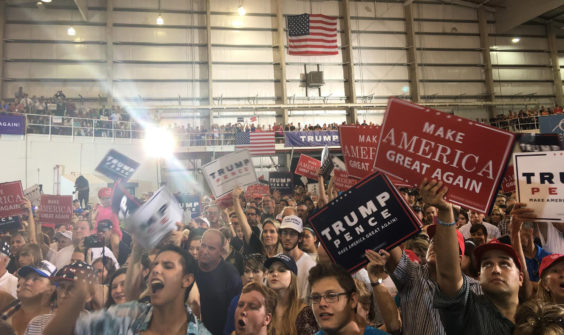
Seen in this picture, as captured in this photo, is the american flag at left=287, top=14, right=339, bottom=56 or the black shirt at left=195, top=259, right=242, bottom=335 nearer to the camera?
the black shirt at left=195, top=259, right=242, bottom=335

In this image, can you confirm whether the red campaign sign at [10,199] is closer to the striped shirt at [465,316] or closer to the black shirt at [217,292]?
the black shirt at [217,292]

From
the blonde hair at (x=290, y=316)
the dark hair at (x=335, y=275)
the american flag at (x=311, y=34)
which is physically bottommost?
the blonde hair at (x=290, y=316)

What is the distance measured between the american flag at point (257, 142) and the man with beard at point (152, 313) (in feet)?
55.2

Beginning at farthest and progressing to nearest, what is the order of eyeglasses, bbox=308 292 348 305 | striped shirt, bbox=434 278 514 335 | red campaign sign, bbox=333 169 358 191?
red campaign sign, bbox=333 169 358 191 → eyeglasses, bbox=308 292 348 305 → striped shirt, bbox=434 278 514 335

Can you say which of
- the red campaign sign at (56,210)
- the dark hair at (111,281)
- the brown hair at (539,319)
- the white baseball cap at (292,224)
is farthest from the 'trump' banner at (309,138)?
the brown hair at (539,319)

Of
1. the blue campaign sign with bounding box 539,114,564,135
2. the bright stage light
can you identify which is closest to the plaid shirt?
the blue campaign sign with bounding box 539,114,564,135

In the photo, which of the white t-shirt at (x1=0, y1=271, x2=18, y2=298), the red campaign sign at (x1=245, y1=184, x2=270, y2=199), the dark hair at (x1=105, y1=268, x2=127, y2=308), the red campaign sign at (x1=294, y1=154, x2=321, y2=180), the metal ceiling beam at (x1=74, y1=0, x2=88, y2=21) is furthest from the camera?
the metal ceiling beam at (x1=74, y1=0, x2=88, y2=21)

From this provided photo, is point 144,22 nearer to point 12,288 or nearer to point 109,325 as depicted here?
point 12,288

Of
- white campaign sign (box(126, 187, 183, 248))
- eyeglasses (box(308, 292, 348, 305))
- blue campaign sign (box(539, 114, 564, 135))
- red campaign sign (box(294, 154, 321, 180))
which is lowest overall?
eyeglasses (box(308, 292, 348, 305))

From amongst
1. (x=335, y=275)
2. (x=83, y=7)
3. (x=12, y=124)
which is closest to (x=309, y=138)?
(x=12, y=124)

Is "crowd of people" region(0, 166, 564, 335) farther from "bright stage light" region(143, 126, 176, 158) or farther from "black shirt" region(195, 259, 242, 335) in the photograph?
"bright stage light" region(143, 126, 176, 158)

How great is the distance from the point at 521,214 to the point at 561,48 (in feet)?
99.3

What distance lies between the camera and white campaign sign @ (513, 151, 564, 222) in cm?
356

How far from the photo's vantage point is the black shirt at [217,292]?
3.27 meters
